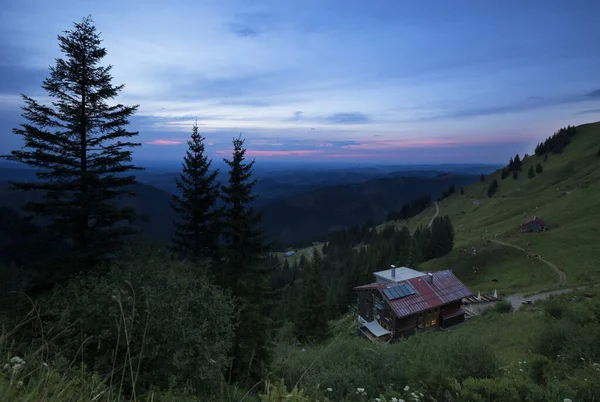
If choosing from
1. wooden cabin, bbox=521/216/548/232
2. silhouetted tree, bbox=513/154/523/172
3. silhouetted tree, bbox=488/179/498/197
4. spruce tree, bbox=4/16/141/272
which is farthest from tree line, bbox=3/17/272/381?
silhouetted tree, bbox=513/154/523/172

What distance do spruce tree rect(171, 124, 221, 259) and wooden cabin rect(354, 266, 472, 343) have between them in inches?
1067

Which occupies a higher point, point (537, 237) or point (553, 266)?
point (537, 237)

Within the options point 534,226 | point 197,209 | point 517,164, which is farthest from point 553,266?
point 517,164

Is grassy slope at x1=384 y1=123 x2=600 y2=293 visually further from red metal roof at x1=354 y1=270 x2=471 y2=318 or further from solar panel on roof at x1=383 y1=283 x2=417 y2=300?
solar panel on roof at x1=383 y1=283 x2=417 y2=300

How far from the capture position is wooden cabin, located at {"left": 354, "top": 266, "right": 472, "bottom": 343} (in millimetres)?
38281

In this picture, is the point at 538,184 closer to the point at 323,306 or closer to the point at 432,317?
the point at 432,317

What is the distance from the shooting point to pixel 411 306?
38812mm

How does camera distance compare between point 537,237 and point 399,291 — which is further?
point 537,237

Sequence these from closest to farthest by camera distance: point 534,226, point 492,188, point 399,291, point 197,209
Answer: point 197,209
point 399,291
point 534,226
point 492,188

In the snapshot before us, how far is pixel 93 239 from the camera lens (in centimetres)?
1609

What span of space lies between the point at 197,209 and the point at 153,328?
36.1ft

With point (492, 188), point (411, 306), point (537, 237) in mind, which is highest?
point (492, 188)

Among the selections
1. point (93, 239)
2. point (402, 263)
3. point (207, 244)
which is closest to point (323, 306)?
point (207, 244)

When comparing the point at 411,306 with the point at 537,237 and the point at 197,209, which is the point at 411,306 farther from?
the point at 537,237
